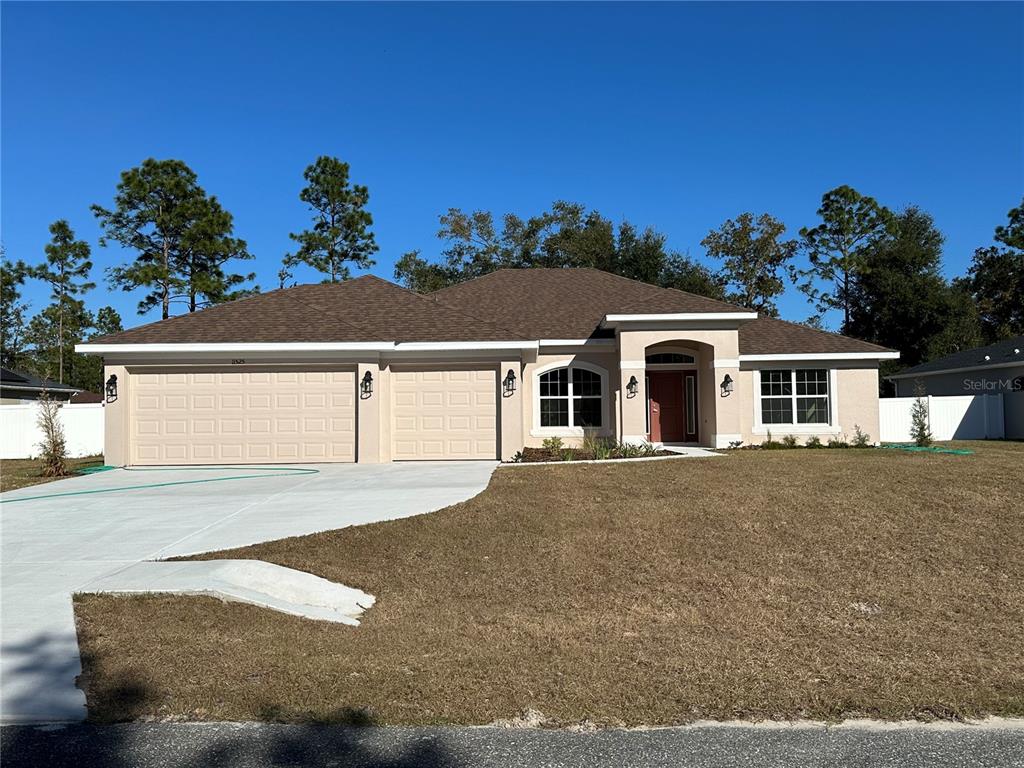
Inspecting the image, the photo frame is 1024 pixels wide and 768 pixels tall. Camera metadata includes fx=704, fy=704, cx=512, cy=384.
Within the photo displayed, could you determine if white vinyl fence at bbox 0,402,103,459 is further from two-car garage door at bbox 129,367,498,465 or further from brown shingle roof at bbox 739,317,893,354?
brown shingle roof at bbox 739,317,893,354

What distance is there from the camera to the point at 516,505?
33.8ft

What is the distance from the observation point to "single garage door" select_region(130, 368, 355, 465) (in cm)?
1585

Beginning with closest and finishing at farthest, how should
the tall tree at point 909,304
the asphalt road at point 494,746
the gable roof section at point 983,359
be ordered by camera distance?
the asphalt road at point 494,746, the gable roof section at point 983,359, the tall tree at point 909,304

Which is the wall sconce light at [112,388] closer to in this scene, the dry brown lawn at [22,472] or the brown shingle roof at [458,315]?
the brown shingle roof at [458,315]

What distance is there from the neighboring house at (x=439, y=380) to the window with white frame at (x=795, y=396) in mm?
39

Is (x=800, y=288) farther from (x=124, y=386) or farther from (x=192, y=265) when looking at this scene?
(x=124, y=386)

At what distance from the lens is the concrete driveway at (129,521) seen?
497 centimetres

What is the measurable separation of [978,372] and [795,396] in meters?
11.8

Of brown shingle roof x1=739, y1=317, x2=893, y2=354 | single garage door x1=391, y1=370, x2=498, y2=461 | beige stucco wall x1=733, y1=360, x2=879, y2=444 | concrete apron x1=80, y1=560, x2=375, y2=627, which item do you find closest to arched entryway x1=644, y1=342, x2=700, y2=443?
beige stucco wall x1=733, y1=360, x2=879, y2=444

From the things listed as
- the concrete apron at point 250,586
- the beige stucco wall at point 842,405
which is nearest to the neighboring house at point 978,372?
the beige stucco wall at point 842,405

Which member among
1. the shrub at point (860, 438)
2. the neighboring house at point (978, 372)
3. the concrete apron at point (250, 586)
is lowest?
the concrete apron at point (250, 586)

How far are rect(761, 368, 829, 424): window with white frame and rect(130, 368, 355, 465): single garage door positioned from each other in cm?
1144

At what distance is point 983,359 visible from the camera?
86.0ft

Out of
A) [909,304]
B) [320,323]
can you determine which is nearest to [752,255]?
[909,304]
